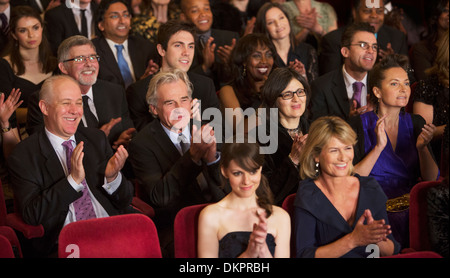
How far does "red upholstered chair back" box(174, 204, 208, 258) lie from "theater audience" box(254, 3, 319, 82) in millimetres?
1650

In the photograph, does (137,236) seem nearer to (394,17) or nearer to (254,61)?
(254,61)

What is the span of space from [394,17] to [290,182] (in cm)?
216

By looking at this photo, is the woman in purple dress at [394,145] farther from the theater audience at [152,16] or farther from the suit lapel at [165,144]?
the theater audience at [152,16]

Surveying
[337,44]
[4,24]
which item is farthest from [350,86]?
[4,24]

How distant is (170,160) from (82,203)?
0.41m

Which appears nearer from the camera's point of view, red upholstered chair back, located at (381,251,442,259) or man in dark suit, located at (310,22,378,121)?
red upholstered chair back, located at (381,251,442,259)

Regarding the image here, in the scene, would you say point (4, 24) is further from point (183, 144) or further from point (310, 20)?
point (310, 20)

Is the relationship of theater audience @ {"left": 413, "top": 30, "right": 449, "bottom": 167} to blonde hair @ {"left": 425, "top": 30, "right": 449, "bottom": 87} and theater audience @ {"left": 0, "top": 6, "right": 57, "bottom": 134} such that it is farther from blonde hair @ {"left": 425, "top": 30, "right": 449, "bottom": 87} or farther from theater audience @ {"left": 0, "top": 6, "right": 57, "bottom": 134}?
theater audience @ {"left": 0, "top": 6, "right": 57, "bottom": 134}

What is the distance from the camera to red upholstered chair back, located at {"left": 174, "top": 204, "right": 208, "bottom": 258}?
7.36ft

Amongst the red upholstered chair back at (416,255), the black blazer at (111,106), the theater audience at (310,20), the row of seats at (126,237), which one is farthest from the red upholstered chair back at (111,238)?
the theater audience at (310,20)

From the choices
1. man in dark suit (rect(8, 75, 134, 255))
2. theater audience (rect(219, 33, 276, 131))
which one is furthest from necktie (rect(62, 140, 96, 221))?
theater audience (rect(219, 33, 276, 131))

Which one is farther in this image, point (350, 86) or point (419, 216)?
point (350, 86)

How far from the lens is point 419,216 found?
2.36 meters

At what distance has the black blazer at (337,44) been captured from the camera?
153 inches
